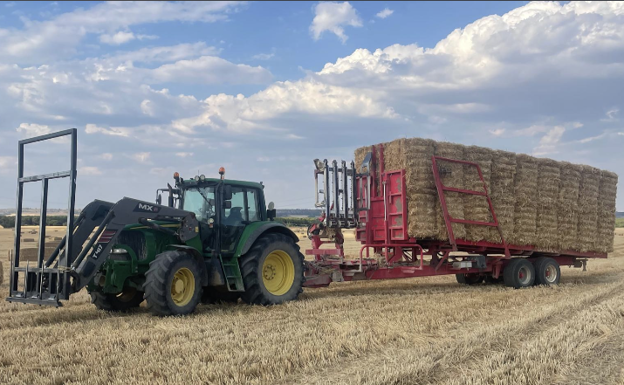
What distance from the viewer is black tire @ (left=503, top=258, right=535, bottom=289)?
484 inches

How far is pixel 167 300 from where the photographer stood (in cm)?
805

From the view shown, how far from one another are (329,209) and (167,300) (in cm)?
421

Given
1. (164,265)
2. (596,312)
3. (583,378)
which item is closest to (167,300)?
(164,265)

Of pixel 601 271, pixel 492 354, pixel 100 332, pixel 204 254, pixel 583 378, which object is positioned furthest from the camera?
pixel 601 271

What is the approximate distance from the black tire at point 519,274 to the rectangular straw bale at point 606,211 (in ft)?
7.55

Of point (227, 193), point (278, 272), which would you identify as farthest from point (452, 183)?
point (227, 193)

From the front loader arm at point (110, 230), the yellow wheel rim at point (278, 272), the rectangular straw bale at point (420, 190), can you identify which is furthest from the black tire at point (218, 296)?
the rectangular straw bale at point (420, 190)

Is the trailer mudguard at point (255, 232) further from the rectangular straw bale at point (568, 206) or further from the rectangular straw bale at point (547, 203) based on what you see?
the rectangular straw bale at point (568, 206)

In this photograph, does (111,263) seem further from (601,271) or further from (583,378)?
(601,271)

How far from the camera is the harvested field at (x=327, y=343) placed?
5.04 meters

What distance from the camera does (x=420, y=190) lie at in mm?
11023

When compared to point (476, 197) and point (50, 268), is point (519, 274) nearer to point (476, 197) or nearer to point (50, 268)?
point (476, 197)

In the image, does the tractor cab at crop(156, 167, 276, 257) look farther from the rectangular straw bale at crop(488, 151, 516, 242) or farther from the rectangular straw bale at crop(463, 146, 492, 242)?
the rectangular straw bale at crop(488, 151, 516, 242)

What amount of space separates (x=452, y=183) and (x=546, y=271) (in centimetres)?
351
